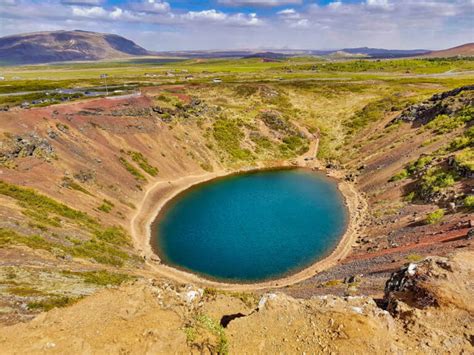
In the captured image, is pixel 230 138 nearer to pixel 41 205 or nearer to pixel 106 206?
pixel 106 206

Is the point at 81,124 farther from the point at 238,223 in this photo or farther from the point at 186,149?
the point at 238,223

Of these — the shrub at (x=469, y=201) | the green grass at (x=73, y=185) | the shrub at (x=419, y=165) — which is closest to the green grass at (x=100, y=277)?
the green grass at (x=73, y=185)

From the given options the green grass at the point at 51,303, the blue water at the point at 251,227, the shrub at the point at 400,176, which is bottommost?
the blue water at the point at 251,227

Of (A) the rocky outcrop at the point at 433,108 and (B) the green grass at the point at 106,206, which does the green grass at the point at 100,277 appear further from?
(A) the rocky outcrop at the point at 433,108

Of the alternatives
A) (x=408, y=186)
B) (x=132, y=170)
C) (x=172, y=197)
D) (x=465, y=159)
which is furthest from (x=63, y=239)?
(x=465, y=159)

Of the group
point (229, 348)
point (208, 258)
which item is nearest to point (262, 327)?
point (229, 348)

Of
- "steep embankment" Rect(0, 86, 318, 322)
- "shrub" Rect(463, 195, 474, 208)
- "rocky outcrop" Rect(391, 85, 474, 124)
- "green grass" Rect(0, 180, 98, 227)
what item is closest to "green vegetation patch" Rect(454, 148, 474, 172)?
"shrub" Rect(463, 195, 474, 208)
